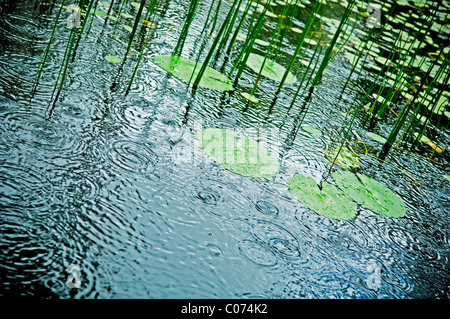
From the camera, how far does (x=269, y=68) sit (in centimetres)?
226

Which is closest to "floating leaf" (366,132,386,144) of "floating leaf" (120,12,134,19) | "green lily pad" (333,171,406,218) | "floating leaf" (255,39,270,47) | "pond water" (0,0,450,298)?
"pond water" (0,0,450,298)

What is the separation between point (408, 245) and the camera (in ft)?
4.28

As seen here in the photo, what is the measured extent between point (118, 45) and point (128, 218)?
1.31 meters

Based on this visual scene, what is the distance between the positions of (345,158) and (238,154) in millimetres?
640

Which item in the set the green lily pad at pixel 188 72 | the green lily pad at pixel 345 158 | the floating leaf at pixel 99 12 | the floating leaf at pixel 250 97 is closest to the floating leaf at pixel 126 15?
the floating leaf at pixel 99 12

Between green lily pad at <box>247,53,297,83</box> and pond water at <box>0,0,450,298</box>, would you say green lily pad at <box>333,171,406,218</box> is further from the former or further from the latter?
green lily pad at <box>247,53,297,83</box>

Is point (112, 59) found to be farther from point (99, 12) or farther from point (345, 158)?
point (345, 158)

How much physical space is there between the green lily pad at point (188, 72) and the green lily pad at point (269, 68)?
331mm

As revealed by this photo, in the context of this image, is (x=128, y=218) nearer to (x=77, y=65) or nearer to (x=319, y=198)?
(x=319, y=198)

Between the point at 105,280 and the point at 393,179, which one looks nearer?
the point at 105,280

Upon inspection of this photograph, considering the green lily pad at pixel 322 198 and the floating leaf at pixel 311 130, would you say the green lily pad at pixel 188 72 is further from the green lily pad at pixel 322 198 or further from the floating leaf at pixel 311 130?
the green lily pad at pixel 322 198

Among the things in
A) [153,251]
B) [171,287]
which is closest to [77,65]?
Result: [153,251]

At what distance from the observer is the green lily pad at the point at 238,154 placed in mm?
1346

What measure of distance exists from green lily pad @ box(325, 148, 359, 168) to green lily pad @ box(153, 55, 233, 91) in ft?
2.16
